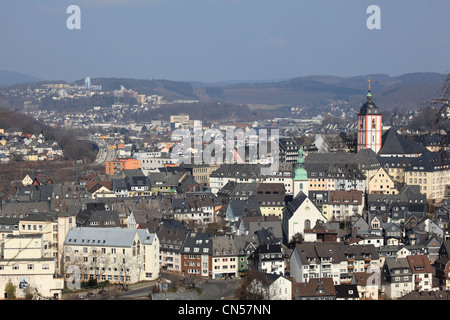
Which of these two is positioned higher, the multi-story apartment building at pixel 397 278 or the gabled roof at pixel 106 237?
the gabled roof at pixel 106 237

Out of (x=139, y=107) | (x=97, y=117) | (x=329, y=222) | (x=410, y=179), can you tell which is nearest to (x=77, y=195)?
(x=329, y=222)

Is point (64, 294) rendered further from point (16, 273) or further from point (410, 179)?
point (410, 179)

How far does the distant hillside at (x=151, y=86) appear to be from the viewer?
163 meters

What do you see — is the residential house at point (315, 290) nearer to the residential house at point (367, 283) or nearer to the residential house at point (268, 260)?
the residential house at point (367, 283)

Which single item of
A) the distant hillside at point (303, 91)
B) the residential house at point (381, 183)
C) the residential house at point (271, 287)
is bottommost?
the residential house at point (271, 287)

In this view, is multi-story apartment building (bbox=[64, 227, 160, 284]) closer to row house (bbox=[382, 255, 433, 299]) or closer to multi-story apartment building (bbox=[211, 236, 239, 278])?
multi-story apartment building (bbox=[211, 236, 239, 278])

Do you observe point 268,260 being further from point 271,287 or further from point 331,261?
point 271,287

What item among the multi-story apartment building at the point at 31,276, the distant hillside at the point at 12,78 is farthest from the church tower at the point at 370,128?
the distant hillside at the point at 12,78

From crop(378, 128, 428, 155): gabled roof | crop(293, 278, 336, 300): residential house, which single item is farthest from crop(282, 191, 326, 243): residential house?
crop(378, 128, 428, 155): gabled roof

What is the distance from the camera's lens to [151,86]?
17038cm

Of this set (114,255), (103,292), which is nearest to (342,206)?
(114,255)

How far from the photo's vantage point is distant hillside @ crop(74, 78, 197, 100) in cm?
16338

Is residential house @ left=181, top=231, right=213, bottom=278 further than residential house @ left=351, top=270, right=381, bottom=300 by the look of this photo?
Yes
